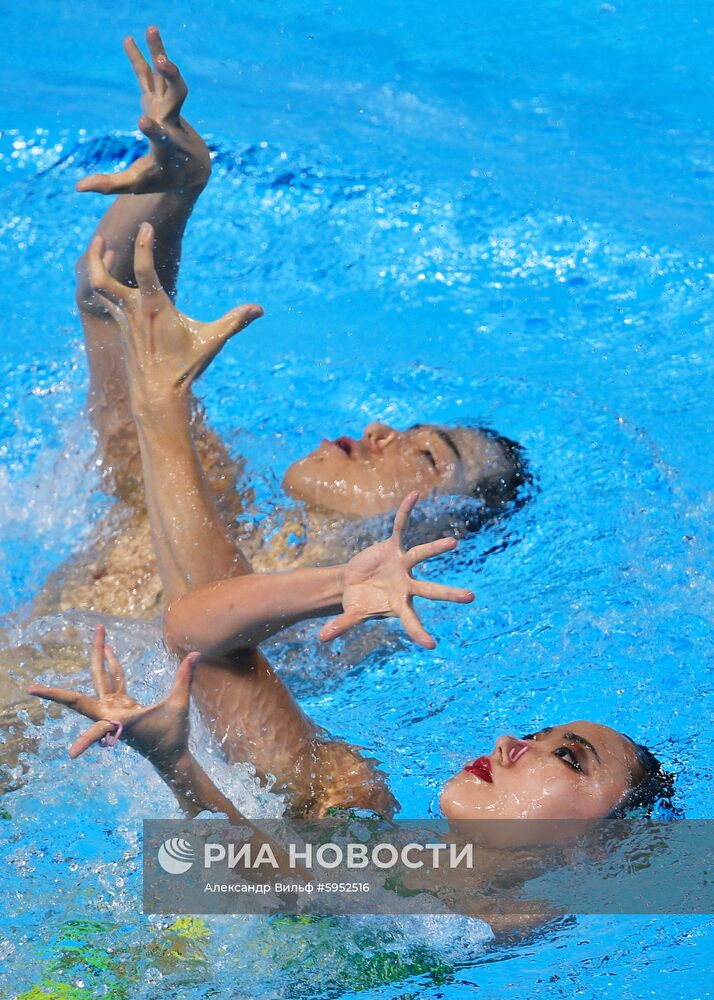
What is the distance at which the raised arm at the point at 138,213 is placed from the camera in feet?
8.21

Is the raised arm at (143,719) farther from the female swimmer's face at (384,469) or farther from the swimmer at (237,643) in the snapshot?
the female swimmer's face at (384,469)

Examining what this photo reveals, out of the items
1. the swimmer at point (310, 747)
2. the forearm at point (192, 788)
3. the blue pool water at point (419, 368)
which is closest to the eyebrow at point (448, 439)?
the blue pool water at point (419, 368)

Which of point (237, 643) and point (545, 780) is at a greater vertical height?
point (237, 643)

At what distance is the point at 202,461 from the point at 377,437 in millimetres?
509

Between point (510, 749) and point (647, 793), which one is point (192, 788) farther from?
point (647, 793)

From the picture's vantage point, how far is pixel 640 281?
457 cm

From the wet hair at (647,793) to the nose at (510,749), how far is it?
0.80ft

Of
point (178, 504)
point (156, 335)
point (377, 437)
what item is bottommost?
point (178, 504)

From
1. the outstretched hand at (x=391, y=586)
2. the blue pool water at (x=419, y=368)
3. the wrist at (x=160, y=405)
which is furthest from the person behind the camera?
the blue pool water at (x=419, y=368)

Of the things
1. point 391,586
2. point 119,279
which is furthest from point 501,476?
point 391,586

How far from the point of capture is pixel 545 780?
2404 millimetres

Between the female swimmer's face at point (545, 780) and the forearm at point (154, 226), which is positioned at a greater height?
the forearm at point (154, 226)

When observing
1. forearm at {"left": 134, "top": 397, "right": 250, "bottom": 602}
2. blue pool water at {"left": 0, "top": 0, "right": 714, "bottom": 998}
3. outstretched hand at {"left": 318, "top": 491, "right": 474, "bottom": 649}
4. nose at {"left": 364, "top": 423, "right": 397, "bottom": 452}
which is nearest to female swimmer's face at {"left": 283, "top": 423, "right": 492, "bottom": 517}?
nose at {"left": 364, "top": 423, "right": 397, "bottom": 452}

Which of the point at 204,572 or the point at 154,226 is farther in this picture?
the point at 154,226
